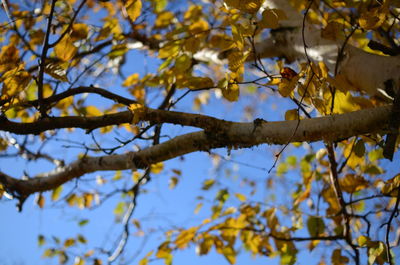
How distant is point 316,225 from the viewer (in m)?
1.62

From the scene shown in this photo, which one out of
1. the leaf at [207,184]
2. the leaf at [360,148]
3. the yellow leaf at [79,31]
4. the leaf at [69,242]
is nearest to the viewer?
the leaf at [360,148]

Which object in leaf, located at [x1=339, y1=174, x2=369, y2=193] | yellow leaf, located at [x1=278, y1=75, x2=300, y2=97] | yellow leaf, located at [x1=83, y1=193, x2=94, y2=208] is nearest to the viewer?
yellow leaf, located at [x1=278, y1=75, x2=300, y2=97]

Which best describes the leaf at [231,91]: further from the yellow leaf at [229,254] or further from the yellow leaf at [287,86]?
the yellow leaf at [229,254]

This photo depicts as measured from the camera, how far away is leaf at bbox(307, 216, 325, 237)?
162cm

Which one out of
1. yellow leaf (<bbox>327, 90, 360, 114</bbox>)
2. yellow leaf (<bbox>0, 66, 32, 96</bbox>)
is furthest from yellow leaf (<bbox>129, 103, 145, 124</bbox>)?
yellow leaf (<bbox>327, 90, 360, 114</bbox>)

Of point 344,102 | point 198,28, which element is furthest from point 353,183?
point 198,28

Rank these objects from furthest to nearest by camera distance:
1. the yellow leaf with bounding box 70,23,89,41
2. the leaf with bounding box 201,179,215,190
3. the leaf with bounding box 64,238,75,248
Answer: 1. the leaf with bounding box 64,238,75,248
2. the leaf with bounding box 201,179,215,190
3. the yellow leaf with bounding box 70,23,89,41

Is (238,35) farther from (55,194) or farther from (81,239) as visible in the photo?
(81,239)

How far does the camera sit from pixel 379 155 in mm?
1543

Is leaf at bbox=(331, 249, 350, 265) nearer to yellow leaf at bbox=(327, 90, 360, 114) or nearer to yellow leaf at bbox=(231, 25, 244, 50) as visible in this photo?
yellow leaf at bbox=(327, 90, 360, 114)

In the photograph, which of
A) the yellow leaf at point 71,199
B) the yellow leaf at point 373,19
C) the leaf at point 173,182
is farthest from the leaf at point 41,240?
the yellow leaf at point 373,19

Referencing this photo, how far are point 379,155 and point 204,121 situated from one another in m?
1.03

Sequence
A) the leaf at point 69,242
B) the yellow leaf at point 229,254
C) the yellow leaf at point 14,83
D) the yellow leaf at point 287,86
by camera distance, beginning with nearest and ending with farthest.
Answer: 1. the yellow leaf at point 287,86
2. the yellow leaf at point 14,83
3. the yellow leaf at point 229,254
4. the leaf at point 69,242

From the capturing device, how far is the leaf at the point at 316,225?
5.32 ft
